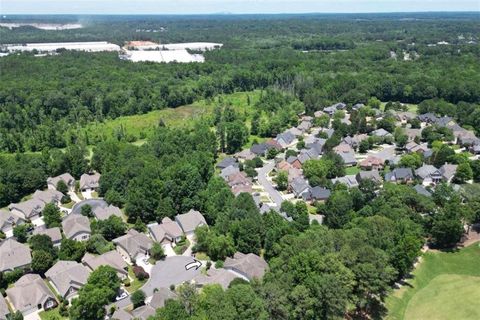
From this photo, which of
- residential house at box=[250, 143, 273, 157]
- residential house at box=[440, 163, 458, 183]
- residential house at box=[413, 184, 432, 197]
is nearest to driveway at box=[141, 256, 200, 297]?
residential house at box=[413, 184, 432, 197]

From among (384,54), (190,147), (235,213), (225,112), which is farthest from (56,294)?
(384,54)

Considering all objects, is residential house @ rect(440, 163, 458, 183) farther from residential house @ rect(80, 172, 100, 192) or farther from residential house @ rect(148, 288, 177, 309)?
residential house @ rect(80, 172, 100, 192)

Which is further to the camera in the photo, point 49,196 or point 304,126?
point 304,126

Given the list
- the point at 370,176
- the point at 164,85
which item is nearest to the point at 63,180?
the point at 370,176

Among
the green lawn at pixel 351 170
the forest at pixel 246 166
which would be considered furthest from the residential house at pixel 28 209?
the green lawn at pixel 351 170

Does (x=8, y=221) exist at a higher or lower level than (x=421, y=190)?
lower

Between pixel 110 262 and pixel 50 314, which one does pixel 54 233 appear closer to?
pixel 110 262

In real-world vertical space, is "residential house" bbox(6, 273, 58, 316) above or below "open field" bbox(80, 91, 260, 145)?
below
